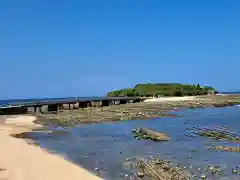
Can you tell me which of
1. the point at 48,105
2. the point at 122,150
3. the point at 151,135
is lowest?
the point at 122,150

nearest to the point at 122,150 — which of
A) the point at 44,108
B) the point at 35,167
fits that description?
the point at 35,167

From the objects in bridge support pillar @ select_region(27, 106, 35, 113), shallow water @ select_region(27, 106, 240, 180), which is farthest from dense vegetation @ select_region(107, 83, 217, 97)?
shallow water @ select_region(27, 106, 240, 180)

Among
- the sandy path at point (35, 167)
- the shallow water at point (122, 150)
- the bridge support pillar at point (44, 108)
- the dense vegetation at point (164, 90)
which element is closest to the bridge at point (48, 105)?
the bridge support pillar at point (44, 108)

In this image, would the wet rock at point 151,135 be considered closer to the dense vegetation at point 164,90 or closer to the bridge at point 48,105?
the bridge at point 48,105

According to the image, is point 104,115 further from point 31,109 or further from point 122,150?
point 122,150

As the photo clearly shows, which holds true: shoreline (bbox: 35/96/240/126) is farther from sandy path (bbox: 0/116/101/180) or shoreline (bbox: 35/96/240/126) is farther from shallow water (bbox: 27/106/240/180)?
sandy path (bbox: 0/116/101/180)

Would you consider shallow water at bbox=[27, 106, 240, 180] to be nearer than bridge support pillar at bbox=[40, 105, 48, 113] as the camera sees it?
Yes

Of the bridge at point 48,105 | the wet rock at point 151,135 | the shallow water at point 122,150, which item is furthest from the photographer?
the bridge at point 48,105

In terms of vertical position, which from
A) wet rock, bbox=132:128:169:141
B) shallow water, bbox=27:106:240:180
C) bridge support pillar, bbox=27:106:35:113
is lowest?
shallow water, bbox=27:106:240:180

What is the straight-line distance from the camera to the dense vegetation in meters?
145

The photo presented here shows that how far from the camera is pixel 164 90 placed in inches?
5901

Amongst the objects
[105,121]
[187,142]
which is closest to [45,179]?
[187,142]

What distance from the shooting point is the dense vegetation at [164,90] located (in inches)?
5694

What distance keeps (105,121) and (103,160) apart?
30.8 meters
